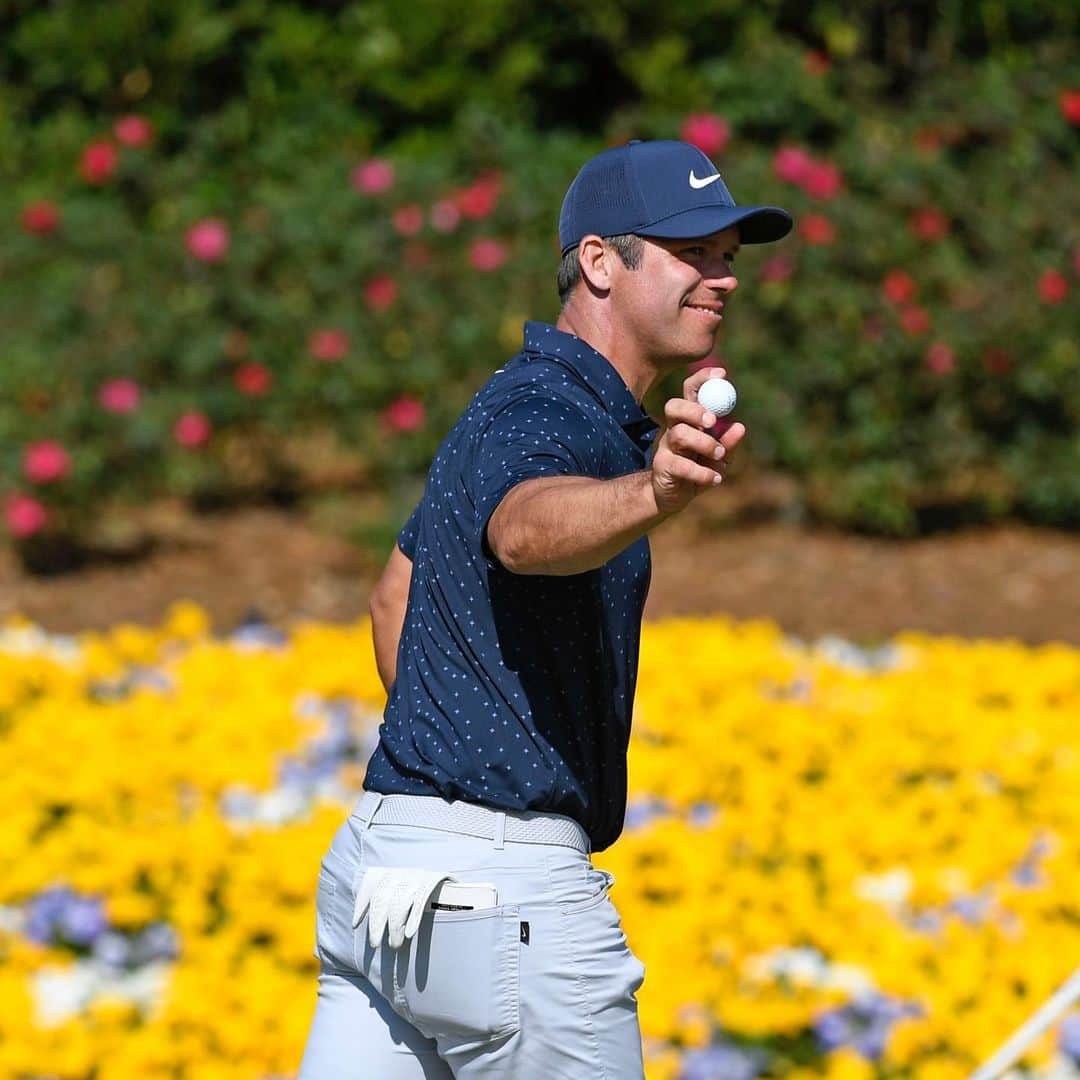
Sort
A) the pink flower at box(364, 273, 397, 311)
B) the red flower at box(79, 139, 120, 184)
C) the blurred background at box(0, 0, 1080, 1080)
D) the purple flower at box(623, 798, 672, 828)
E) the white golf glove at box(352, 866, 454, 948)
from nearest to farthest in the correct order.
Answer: the white golf glove at box(352, 866, 454, 948) < the blurred background at box(0, 0, 1080, 1080) < the purple flower at box(623, 798, 672, 828) < the pink flower at box(364, 273, 397, 311) < the red flower at box(79, 139, 120, 184)

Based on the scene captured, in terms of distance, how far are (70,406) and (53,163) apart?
366 cm

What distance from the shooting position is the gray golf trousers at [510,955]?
2.29 m

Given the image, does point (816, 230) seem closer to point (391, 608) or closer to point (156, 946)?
point (156, 946)

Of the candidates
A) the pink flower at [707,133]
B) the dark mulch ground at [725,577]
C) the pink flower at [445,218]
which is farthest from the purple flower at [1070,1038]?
A: the pink flower at [445,218]

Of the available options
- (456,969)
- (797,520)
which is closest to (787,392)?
(797,520)

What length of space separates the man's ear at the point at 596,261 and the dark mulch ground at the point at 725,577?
4.72 metres

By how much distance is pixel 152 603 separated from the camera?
7.65 metres

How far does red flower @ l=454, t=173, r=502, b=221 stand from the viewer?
8148 mm

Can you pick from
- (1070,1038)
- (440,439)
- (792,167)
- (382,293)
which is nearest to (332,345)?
(382,293)

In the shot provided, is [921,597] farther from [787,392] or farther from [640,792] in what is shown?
[640,792]

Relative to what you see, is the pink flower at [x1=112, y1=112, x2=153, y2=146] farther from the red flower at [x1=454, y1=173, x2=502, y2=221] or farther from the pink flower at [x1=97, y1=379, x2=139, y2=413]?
the red flower at [x1=454, y1=173, x2=502, y2=221]

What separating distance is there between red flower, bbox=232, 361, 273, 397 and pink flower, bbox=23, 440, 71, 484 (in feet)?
3.19

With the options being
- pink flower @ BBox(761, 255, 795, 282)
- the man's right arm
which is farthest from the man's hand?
pink flower @ BBox(761, 255, 795, 282)

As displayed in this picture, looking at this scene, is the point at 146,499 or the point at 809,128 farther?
the point at 809,128
